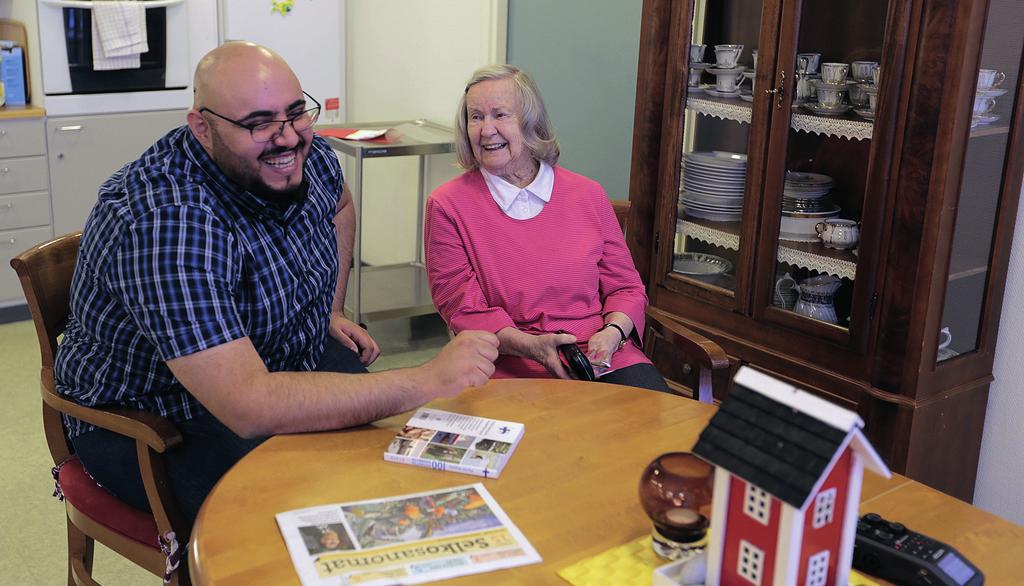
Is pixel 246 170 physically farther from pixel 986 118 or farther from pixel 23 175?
pixel 23 175

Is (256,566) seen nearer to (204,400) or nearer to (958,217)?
(204,400)

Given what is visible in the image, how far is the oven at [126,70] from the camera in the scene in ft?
13.3

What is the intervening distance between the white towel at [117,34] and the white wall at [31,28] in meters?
0.21

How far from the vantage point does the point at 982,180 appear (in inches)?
95.7

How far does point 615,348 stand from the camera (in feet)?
8.00

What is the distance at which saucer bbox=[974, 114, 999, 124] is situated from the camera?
92.9 inches

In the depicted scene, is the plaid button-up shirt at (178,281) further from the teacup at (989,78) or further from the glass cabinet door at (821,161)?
the teacup at (989,78)

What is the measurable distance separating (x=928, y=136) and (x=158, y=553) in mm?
1766

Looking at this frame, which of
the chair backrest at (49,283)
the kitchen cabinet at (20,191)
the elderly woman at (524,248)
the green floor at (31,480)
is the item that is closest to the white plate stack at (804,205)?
the elderly woman at (524,248)

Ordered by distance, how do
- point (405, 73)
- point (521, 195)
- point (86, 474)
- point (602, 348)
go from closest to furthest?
point (86, 474) < point (602, 348) < point (521, 195) < point (405, 73)

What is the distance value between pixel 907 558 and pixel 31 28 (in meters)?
3.88

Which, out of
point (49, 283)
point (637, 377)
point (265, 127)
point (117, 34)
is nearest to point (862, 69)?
point (637, 377)

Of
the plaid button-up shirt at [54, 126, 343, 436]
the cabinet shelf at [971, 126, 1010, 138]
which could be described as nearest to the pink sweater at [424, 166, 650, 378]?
the plaid button-up shirt at [54, 126, 343, 436]

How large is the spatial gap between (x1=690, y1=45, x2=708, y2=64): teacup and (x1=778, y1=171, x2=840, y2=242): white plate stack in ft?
1.34
